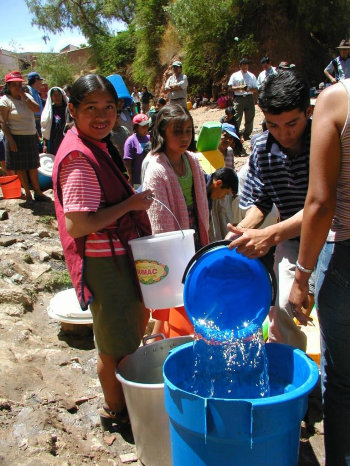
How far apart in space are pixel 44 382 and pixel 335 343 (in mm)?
1870

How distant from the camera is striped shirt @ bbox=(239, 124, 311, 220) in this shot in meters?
2.45

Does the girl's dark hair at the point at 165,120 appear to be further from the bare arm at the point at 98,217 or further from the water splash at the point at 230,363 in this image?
the water splash at the point at 230,363

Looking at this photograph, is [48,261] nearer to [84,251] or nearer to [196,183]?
[196,183]

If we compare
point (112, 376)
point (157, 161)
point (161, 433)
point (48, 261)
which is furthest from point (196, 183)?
point (48, 261)

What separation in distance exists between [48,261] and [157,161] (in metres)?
2.52

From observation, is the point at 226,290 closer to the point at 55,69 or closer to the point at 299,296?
the point at 299,296

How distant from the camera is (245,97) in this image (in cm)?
1049

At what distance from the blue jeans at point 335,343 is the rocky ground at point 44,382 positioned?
22.1 inches

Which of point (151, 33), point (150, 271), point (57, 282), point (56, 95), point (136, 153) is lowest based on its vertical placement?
point (57, 282)

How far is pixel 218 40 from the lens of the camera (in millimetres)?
19031

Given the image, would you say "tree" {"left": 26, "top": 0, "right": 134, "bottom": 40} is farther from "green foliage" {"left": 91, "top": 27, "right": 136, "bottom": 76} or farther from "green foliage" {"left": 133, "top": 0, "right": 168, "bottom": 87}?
"green foliage" {"left": 133, "top": 0, "right": 168, "bottom": 87}

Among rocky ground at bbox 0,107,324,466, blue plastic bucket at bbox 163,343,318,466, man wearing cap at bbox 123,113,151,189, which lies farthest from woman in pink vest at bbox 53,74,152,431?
man wearing cap at bbox 123,113,151,189

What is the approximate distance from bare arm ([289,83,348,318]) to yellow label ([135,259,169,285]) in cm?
76

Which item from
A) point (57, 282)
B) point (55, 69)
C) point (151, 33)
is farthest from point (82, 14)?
point (57, 282)
